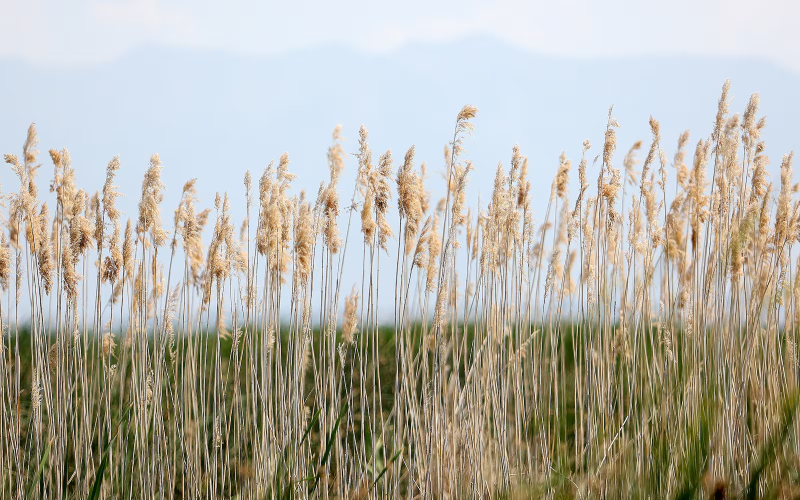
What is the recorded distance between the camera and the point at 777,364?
10.1 ft

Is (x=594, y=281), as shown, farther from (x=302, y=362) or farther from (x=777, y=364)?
(x=302, y=362)

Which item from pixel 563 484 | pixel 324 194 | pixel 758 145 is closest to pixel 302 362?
pixel 324 194

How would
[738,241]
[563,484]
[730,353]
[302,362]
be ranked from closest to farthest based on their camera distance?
[738,241] → [563,484] → [730,353] → [302,362]

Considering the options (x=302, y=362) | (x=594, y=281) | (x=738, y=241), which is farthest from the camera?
(x=594, y=281)

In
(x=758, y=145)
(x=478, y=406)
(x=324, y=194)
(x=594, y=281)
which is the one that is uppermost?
(x=758, y=145)

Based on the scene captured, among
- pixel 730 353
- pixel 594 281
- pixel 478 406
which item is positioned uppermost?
pixel 594 281

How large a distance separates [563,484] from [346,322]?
3.16 ft

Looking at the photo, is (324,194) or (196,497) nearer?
(324,194)

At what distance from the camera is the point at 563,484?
209 cm

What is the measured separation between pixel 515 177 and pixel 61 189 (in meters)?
1.75

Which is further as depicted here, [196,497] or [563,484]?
[196,497]

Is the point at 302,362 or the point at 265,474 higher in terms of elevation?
the point at 302,362

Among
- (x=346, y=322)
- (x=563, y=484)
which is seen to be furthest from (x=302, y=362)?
(x=563, y=484)

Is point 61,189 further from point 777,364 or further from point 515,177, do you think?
point 777,364
